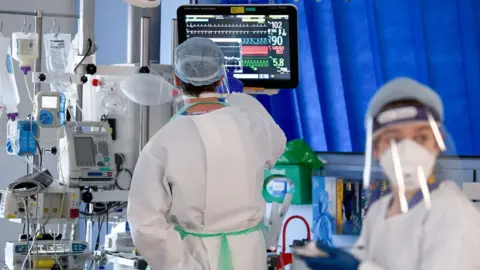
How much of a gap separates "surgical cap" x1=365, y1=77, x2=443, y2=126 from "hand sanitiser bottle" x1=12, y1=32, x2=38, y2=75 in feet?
11.7

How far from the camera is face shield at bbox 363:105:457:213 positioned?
5.21ft

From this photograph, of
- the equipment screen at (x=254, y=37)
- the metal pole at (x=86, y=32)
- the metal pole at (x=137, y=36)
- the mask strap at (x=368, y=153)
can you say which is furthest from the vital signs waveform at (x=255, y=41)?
the mask strap at (x=368, y=153)

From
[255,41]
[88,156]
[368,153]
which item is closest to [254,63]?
[255,41]

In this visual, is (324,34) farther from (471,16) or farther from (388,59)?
(471,16)

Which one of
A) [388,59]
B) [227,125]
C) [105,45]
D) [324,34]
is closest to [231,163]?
[227,125]

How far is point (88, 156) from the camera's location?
4250 millimetres

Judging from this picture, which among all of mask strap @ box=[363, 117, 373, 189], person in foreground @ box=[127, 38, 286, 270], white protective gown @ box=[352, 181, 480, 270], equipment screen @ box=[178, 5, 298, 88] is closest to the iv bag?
equipment screen @ box=[178, 5, 298, 88]

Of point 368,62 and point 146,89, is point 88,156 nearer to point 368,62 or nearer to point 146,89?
point 146,89

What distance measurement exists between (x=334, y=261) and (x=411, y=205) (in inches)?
7.9

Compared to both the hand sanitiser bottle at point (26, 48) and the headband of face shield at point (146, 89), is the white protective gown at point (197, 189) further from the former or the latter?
the hand sanitiser bottle at point (26, 48)

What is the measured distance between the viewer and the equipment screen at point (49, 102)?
429 centimetres

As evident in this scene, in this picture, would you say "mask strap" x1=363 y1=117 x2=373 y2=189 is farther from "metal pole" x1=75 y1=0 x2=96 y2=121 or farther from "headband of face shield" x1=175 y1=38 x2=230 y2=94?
"metal pole" x1=75 y1=0 x2=96 y2=121

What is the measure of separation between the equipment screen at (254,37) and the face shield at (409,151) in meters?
2.60

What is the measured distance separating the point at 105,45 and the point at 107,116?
318 cm
